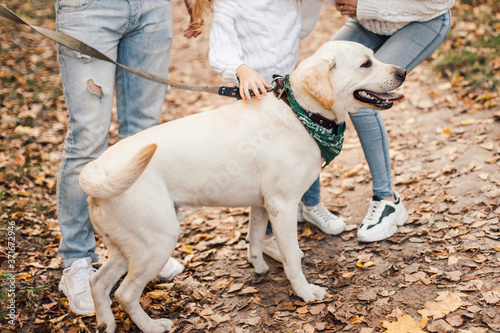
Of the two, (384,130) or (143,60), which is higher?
(143,60)

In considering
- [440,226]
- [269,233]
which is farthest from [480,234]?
[269,233]

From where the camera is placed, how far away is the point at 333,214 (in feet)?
12.8

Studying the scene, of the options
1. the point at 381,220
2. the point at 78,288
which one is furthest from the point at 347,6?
the point at 78,288

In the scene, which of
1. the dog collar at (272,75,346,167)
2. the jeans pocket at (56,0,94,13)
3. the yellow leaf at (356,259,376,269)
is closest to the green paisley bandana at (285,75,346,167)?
the dog collar at (272,75,346,167)

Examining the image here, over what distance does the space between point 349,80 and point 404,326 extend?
149cm

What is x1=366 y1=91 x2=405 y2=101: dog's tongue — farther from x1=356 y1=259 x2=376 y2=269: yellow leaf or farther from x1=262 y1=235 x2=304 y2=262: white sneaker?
x1=262 y1=235 x2=304 y2=262: white sneaker

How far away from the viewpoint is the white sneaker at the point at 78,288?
3027 mm

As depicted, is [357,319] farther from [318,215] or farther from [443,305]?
[318,215]

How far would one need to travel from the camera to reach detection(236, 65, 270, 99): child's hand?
2.72 m

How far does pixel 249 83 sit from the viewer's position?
8.98 feet

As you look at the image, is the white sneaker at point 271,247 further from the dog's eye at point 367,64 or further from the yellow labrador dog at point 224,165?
the dog's eye at point 367,64

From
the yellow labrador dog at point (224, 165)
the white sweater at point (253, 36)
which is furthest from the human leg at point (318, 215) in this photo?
the white sweater at point (253, 36)

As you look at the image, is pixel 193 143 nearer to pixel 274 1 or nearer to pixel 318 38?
pixel 274 1

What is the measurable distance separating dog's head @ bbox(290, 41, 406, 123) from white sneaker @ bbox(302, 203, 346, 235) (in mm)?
1237
